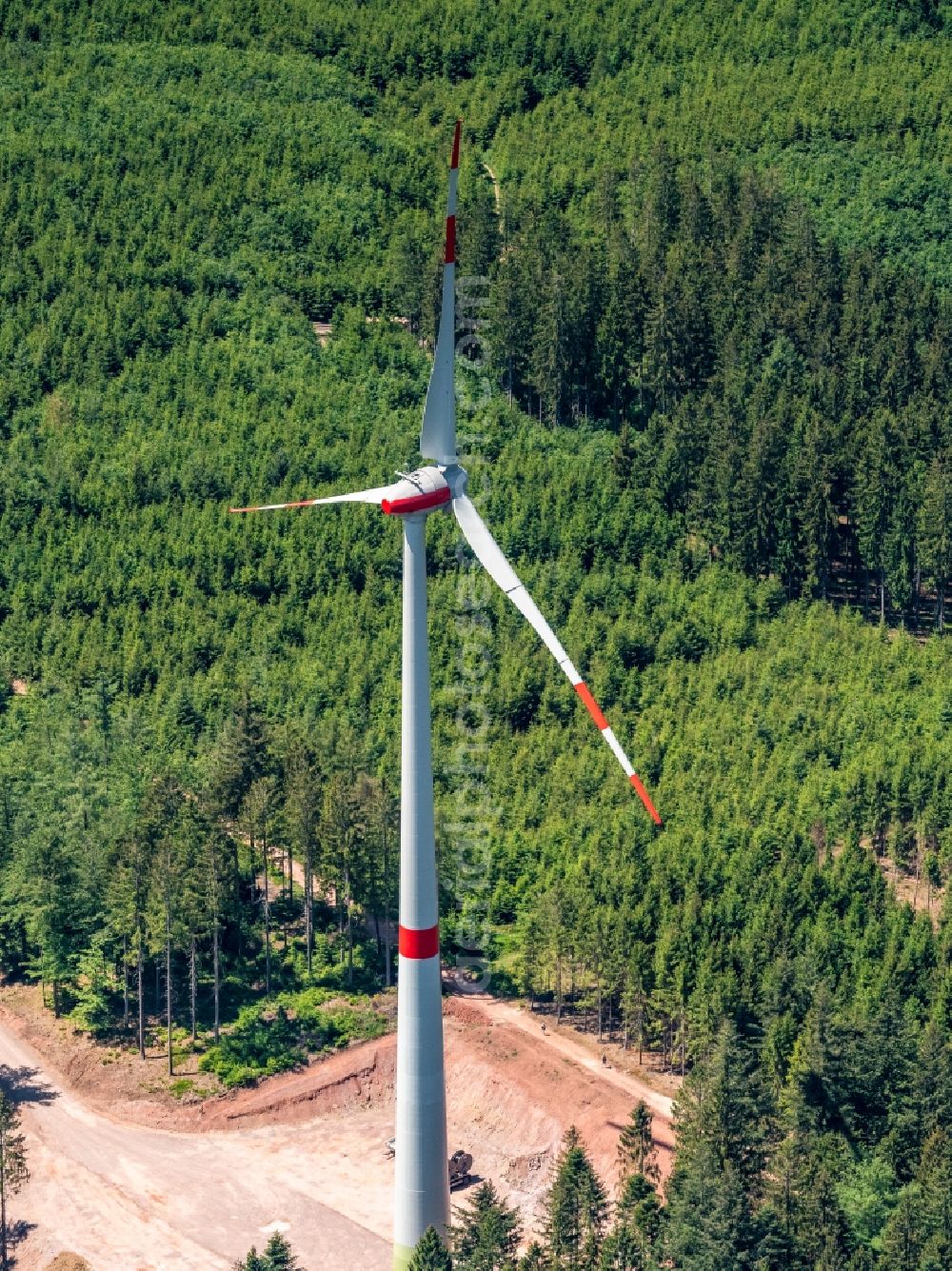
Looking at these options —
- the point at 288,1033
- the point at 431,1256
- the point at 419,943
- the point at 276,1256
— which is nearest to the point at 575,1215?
the point at 431,1256

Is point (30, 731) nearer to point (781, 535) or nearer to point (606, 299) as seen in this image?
point (781, 535)

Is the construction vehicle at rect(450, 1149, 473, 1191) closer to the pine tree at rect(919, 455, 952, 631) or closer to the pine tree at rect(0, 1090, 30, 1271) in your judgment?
the pine tree at rect(0, 1090, 30, 1271)

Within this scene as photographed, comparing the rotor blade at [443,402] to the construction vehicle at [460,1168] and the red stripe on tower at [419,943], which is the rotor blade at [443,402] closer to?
the red stripe on tower at [419,943]

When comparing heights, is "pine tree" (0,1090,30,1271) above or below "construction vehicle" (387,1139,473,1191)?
above

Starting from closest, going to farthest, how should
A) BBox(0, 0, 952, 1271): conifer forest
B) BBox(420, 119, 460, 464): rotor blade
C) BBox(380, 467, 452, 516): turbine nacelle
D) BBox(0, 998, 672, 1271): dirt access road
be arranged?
BBox(380, 467, 452, 516): turbine nacelle
BBox(420, 119, 460, 464): rotor blade
BBox(0, 998, 672, 1271): dirt access road
BBox(0, 0, 952, 1271): conifer forest

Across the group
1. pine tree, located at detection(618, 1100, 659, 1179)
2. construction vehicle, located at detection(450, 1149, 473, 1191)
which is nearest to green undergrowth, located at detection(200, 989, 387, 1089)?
construction vehicle, located at detection(450, 1149, 473, 1191)

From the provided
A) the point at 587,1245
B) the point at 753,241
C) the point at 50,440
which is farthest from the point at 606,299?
the point at 587,1245

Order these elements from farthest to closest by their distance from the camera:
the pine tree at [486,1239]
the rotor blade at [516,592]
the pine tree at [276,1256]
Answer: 1. the pine tree at [276,1256]
2. the pine tree at [486,1239]
3. the rotor blade at [516,592]

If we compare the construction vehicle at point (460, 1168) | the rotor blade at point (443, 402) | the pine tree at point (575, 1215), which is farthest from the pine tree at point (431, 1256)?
the rotor blade at point (443, 402)
